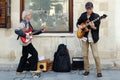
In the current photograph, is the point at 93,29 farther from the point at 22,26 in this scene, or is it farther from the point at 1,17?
the point at 1,17

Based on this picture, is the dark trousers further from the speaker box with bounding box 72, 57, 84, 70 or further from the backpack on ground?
the speaker box with bounding box 72, 57, 84, 70

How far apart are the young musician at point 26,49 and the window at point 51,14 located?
1.21m

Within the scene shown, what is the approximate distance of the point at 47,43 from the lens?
1078cm

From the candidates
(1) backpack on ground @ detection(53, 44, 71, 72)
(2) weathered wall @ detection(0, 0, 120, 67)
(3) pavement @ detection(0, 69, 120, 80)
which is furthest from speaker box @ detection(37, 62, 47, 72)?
(2) weathered wall @ detection(0, 0, 120, 67)

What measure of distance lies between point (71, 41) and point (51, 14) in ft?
3.22

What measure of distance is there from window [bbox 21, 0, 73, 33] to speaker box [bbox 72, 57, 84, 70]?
0.94 m

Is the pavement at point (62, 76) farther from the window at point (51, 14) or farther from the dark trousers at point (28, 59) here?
the window at point (51, 14)

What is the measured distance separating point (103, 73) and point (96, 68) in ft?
1.72

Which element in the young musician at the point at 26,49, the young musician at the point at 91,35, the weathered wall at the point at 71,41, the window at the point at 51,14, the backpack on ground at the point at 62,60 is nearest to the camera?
the young musician at the point at 91,35

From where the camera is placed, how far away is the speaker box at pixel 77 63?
10445 mm

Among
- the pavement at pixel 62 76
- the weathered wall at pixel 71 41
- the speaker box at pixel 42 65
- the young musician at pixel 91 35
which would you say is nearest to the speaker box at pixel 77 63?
the pavement at pixel 62 76

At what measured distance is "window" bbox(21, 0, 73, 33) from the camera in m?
11.0

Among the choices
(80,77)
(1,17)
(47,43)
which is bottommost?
(80,77)

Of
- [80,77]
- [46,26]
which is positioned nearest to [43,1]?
[46,26]
